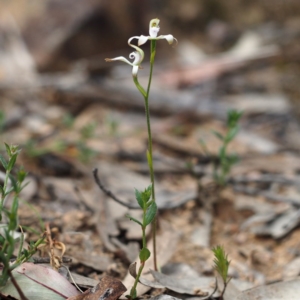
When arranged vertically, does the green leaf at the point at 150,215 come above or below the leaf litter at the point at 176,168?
below

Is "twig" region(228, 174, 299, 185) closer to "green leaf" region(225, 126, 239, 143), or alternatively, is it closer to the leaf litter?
the leaf litter

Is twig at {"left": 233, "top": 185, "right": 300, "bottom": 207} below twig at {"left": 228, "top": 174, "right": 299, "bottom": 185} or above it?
below

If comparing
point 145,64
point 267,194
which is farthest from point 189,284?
point 145,64

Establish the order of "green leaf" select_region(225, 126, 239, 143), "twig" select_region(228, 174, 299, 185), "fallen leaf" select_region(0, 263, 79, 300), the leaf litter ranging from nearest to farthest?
"fallen leaf" select_region(0, 263, 79, 300)
the leaf litter
"green leaf" select_region(225, 126, 239, 143)
"twig" select_region(228, 174, 299, 185)

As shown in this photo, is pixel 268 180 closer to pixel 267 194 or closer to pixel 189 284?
pixel 267 194

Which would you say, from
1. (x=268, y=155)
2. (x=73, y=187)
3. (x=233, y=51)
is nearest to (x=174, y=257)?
(x=73, y=187)

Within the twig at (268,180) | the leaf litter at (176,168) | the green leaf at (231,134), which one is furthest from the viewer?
the twig at (268,180)

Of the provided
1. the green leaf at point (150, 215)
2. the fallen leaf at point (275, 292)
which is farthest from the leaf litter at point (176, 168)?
the green leaf at point (150, 215)

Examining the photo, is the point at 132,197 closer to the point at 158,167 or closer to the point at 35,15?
the point at 158,167

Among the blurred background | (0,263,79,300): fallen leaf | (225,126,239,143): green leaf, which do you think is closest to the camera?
(0,263,79,300): fallen leaf

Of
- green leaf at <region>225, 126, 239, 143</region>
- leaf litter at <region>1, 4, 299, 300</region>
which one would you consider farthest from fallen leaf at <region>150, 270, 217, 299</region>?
green leaf at <region>225, 126, 239, 143</region>

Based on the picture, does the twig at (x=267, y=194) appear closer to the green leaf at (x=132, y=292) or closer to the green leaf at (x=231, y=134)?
the green leaf at (x=231, y=134)
